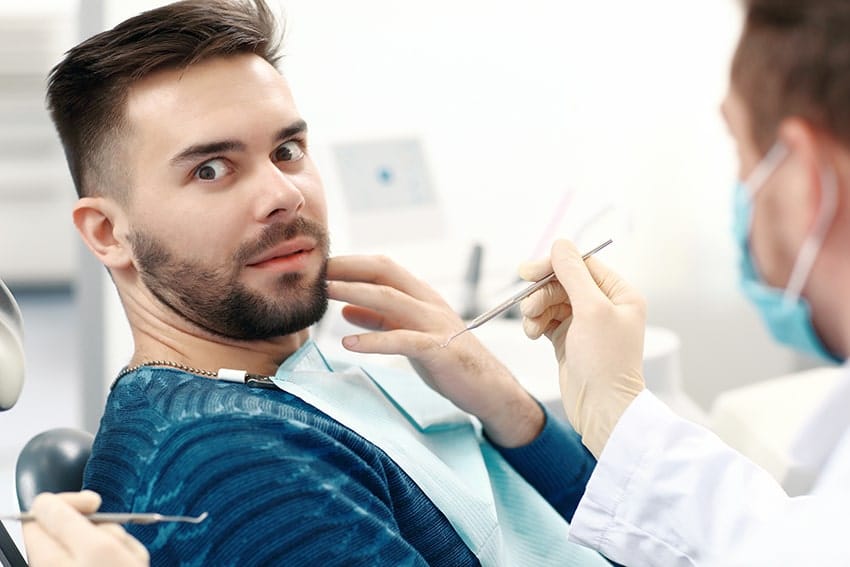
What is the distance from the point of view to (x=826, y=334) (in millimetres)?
947

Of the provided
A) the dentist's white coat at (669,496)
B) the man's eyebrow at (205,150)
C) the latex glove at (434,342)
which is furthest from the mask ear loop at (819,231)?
the man's eyebrow at (205,150)

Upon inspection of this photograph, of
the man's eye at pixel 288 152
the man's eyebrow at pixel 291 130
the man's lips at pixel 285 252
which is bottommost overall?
the man's lips at pixel 285 252

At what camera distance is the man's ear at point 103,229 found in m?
1.39

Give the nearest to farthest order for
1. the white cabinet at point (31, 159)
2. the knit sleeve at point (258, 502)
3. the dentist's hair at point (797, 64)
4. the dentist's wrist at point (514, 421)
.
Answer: the dentist's hair at point (797, 64) → the knit sleeve at point (258, 502) → the dentist's wrist at point (514, 421) → the white cabinet at point (31, 159)

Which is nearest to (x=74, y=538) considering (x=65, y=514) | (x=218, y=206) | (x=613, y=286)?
(x=65, y=514)

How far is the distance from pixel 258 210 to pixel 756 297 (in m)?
0.65

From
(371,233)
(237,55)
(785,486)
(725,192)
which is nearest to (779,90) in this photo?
(237,55)

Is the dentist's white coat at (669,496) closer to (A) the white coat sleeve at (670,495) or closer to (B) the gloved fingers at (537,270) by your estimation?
(A) the white coat sleeve at (670,495)

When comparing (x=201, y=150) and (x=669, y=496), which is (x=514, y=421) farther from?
(x=201, y=150)

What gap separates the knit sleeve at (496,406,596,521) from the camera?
1.51 metres

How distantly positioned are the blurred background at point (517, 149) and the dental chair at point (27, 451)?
3.31 feet

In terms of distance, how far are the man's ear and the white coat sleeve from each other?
686 mm

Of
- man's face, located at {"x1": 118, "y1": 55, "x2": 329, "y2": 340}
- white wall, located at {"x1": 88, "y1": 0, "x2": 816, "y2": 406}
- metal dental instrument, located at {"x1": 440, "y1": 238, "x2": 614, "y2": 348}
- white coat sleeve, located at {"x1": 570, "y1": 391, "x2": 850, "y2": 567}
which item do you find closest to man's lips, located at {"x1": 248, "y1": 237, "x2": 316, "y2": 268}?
A: man's face, located at {"x1": 118, "y1": 55, "x2": 329, "y2": 340}

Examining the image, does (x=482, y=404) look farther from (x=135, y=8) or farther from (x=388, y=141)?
(x=135, y=8)
